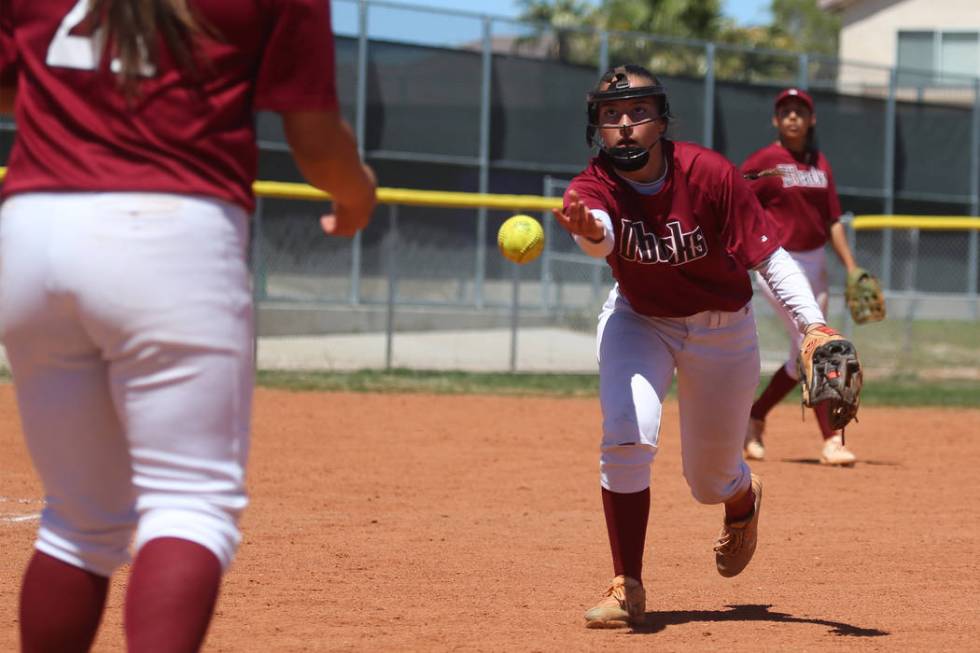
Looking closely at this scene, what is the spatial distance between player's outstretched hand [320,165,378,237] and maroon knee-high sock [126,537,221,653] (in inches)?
29.1

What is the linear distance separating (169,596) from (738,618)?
9.06ft

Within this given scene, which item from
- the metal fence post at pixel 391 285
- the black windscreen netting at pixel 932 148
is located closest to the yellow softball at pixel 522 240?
the metal fence post at pixel 391 285

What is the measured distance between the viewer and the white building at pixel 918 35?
32969 millimetres

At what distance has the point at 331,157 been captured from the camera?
2.68m

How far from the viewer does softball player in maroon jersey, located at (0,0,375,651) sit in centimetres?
243

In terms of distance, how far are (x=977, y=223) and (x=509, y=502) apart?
881cm

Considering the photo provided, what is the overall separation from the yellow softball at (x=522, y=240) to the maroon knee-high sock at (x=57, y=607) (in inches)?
94.1

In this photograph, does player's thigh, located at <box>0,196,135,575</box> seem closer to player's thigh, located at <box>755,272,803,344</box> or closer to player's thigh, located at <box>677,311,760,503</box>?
player's thigh, located at <box>677,311,760,503</box>

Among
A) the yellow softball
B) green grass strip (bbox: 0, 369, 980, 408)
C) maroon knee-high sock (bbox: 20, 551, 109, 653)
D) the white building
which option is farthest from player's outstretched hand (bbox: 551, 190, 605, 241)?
the white building

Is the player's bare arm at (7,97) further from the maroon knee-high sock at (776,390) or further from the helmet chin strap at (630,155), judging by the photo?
the maroon knee-high sock at (776,390)

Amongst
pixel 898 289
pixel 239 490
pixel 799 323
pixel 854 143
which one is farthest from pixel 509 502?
pixel 854 143

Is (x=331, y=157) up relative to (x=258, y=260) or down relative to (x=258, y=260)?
up

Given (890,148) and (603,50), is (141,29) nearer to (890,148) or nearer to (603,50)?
(603,50)

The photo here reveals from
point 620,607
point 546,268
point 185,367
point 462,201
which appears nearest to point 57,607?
point 185,367
